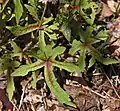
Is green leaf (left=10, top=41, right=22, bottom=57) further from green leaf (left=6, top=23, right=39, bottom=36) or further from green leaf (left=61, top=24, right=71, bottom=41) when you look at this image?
green leaf (left=61, top=24, right=71, bottom=41)

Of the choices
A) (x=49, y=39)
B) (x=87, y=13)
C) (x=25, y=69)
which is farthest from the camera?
(x=87, y=13)

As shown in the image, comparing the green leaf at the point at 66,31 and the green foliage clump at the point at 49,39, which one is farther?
the green leaf at the point at 66,31

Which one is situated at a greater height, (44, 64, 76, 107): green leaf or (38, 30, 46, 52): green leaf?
(38, 30, 46, 52): green leaf

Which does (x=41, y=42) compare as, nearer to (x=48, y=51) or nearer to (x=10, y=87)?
(x=48, y=51)

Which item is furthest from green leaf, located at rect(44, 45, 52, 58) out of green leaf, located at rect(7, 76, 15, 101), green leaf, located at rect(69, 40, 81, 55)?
green leaf, located at rect(7, 76, 15, 101)

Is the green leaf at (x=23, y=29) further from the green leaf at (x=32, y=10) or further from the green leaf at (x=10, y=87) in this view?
the green leaf at (x=10, y=87)

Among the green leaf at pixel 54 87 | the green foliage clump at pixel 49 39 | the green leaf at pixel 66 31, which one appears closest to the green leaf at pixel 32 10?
the green foliage clump at pixel 49 39

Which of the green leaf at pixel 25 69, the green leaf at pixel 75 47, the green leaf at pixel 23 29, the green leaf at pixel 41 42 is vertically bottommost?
the green leaf at pixel 25 69

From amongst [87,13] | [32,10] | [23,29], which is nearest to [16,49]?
[23,29]

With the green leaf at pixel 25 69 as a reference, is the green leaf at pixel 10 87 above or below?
below

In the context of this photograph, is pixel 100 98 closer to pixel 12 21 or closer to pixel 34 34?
pixel 34 34

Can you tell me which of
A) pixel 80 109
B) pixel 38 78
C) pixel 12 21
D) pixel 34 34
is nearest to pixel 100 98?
pixel 80 109
